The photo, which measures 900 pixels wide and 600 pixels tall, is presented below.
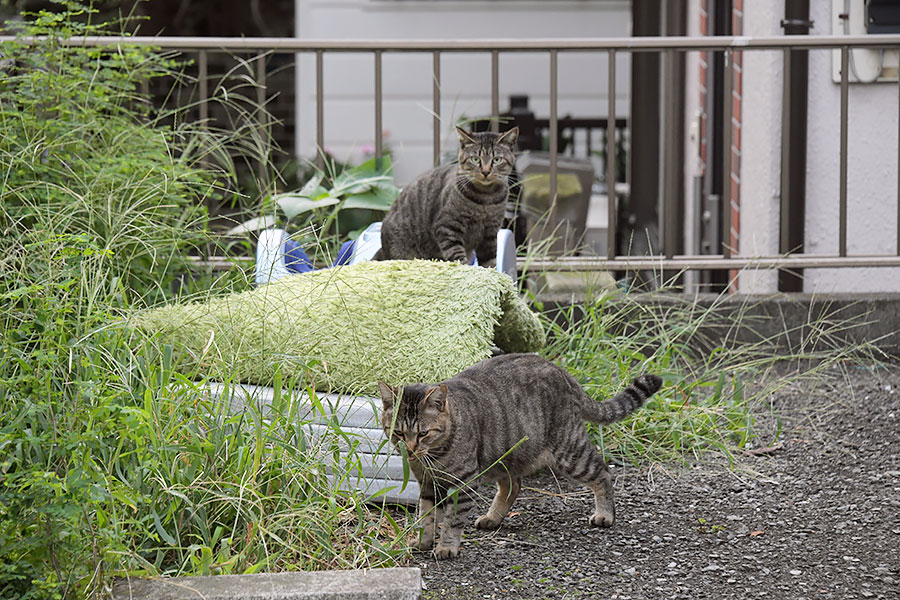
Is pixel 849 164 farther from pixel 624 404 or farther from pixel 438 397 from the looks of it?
pixel 438 397

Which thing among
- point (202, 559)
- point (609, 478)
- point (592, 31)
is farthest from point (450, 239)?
point (592, 31)

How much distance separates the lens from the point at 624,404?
3.49m

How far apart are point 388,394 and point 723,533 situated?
0.99 m

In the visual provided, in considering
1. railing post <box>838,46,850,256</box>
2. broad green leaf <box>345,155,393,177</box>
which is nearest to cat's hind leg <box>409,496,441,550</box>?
broad green leaf <box>345,155,393,177</box>

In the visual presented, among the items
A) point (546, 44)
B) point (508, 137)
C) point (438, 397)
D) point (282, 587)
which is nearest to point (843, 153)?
point (546, 44)

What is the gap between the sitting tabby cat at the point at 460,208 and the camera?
4.36 m

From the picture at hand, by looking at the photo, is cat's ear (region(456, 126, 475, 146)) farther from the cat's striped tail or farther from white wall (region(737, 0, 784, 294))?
white wall (region(737, 0, 784, 294))

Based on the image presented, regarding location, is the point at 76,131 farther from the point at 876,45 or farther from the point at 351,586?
the point at 876,45

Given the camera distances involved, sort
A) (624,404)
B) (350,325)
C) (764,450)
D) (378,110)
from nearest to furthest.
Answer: (624,404), (350,325), (764,450), (378,110)

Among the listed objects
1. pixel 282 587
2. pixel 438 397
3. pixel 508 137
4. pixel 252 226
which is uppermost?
pixel 508 137

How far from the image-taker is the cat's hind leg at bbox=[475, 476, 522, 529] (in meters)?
3.33

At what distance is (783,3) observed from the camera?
583 centimetres

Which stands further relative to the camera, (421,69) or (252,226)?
(421,69)

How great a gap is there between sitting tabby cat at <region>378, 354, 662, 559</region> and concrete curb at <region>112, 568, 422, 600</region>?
55cm
